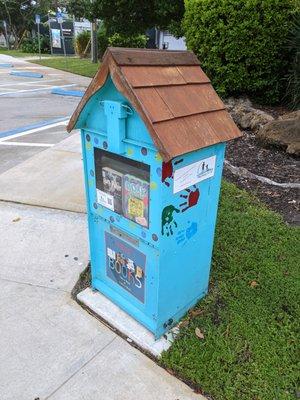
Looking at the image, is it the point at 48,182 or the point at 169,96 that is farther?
the point at 48,182

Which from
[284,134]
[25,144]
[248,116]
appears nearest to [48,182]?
[25,144]

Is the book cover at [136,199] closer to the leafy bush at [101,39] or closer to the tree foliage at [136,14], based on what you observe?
the tree foliage at [136,14]

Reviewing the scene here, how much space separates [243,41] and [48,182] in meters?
4.55

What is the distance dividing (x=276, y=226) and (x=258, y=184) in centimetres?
100

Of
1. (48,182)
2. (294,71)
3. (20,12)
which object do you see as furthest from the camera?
(20,12)

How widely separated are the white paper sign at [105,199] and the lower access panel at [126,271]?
0.49 feet

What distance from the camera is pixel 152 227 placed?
1.99m

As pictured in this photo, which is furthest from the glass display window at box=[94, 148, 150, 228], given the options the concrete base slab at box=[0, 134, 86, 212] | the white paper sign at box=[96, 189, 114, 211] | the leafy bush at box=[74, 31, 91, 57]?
the leafy bush at box=[74, 31, 91, 57]

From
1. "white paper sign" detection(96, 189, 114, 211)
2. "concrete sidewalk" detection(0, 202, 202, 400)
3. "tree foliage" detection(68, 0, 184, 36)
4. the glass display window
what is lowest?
"concrete sidewalk" detection(0, 202, 202, 400)

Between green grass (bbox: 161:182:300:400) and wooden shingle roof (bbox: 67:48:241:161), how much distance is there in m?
1.25

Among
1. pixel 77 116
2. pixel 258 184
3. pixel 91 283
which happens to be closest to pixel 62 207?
pixel 91 283

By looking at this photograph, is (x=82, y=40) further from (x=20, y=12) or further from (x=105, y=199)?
(x=105, y=199)

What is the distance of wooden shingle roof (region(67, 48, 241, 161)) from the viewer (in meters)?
1.68

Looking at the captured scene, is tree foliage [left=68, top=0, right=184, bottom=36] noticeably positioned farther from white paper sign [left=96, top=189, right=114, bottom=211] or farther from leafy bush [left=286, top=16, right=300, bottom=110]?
white paper sign [left=96, top=189, right=114, bottom=211]
